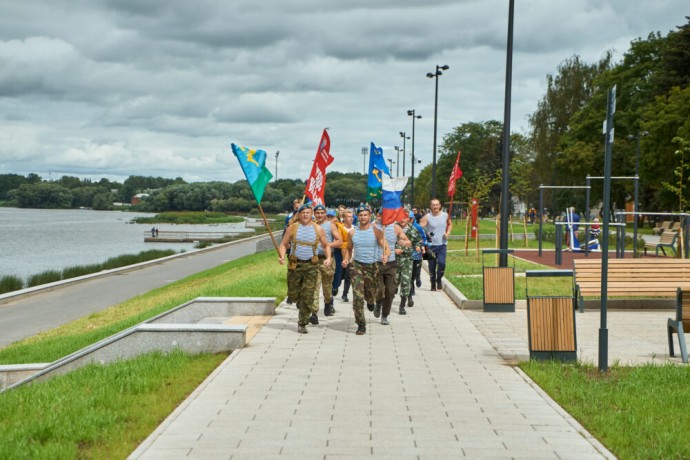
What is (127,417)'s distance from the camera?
674cm

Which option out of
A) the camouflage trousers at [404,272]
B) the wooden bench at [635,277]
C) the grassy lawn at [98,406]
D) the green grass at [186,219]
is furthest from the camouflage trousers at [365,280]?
the green grass at [186,219]

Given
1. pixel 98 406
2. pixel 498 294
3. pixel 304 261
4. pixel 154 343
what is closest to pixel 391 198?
pixel 304 261

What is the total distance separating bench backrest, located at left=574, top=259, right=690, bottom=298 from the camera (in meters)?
14.8

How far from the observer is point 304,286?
11.9 meters

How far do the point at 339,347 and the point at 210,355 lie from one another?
1563mm

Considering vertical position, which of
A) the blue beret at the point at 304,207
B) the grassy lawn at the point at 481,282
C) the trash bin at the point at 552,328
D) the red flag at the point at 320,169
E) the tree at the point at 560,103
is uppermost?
the tree at the point at 560,103

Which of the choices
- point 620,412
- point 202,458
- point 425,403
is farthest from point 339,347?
point 202,458

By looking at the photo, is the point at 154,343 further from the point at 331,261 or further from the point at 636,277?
the point at 636,277

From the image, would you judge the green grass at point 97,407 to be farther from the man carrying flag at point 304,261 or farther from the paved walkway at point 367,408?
the man carrying flag at point 304,261

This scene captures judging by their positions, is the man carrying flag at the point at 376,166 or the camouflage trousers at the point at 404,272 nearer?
the camouflage trousers at the point at 404,272

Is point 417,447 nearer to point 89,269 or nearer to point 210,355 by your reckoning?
point 210,355

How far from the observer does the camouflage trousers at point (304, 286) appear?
11.9m

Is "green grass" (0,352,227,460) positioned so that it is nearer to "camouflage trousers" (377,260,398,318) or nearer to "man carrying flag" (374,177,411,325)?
"camouflage trousers" (377,260,398,318)

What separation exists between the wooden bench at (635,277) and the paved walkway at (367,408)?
14.3 ft
